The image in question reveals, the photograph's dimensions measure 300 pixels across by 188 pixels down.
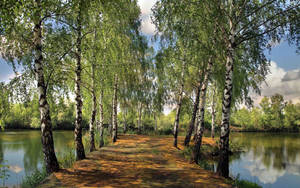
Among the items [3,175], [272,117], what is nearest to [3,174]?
[3,175]

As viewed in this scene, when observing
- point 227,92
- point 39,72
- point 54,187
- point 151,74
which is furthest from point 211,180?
point 151,74

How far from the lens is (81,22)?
27.6 feet

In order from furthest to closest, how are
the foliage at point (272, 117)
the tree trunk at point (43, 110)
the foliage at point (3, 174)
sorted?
the foliage at point (272, 117) → the tree trunk at point (43, 110) → the foliage at point (3, 174)

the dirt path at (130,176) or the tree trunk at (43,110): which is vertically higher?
the tree trunk at (43,110)

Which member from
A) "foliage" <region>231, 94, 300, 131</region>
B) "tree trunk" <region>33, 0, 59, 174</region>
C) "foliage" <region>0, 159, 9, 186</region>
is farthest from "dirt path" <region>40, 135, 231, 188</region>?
"foliage" <region>231, 94, 300, 131</region>

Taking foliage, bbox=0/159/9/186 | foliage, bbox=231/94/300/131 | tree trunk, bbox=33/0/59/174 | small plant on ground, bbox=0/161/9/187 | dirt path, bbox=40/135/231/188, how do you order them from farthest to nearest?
foliage, bbox=231/94/300/131 → tree trunk, bbox=33/0/59/174 → dirt path, bbox=40/135/231/188 → small plant on ground, bbox=0/161/9/187 → foliage, bbox=0/159/9/186

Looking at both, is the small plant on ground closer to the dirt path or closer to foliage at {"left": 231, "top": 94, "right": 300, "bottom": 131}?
the dirt path

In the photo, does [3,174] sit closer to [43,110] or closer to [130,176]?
[43,110]

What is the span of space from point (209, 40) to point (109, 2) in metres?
5.09

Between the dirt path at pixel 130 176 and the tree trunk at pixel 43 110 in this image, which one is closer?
the dirt path at pixel 130 176

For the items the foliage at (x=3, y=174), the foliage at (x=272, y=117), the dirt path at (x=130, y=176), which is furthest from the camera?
the foliage at (x=272, y=117)

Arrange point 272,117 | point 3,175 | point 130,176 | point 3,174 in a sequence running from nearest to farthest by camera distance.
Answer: point 3,174, point 130,176, point 3,175, point 272,117

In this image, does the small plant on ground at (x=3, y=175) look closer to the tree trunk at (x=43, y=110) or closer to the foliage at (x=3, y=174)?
the foliage at (x=3, y=174)

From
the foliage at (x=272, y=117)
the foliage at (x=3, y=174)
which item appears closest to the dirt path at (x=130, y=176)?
the foliage at (x=3, y=174)
